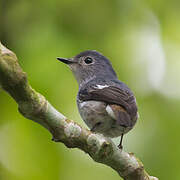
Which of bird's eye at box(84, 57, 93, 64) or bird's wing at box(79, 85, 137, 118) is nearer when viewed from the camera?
bird's wing at box(79, 85, 137, 118)

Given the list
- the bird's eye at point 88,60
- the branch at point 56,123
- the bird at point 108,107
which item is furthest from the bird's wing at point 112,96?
the bird's eye at point 88,60

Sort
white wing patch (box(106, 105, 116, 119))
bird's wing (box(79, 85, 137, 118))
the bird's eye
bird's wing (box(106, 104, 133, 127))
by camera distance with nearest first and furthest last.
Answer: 1. bird's wing (box(106, 104, 133, 127))
2. white wing patch (box(106, 105, 116, 119))
3. bird's wing (box(79, 85, 137, 118))
4. the bird's eye

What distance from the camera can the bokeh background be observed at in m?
3.83

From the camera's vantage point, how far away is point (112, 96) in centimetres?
398

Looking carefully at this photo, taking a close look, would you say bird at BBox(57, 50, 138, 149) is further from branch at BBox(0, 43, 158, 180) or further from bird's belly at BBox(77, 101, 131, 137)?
branch at BBox(0, 43, 158, 180)

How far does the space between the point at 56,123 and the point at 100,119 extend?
1.43m

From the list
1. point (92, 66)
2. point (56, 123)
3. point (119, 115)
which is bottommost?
point (56, 123)

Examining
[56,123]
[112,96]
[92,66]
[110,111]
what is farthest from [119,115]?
[92,66]

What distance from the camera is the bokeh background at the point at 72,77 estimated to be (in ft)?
12.6

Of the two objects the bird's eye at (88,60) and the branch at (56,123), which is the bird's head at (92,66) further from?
the branch at (56,123)

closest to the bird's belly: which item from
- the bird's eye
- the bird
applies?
the bird

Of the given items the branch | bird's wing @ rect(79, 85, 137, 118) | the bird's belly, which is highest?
bird's wing @ rect(79, 85, 137, 118)

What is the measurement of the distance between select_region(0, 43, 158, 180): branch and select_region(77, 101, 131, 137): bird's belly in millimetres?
783

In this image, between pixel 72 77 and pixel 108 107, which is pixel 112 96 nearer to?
pixel 108 107
